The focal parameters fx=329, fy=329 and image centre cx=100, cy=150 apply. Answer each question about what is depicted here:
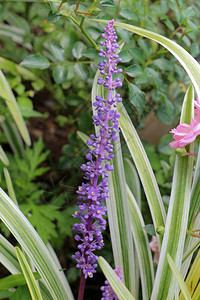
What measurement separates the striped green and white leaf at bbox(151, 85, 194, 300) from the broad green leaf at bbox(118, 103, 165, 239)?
6 centimetres

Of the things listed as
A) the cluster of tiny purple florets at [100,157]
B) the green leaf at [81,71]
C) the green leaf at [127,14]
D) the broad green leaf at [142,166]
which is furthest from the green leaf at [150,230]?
the green leaf at [127,14]

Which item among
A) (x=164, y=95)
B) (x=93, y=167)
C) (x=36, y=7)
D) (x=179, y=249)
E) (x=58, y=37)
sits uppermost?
(x=36, y=7)

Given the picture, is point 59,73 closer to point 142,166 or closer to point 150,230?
point 142,166

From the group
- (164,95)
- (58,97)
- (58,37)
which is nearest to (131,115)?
(164,95)

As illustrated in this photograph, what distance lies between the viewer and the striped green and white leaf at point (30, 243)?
672mm

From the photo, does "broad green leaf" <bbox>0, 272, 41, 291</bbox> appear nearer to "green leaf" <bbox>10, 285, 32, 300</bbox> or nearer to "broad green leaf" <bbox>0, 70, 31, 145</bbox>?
"green leaf" <bbox>10, 285, 32, 300</bbox>

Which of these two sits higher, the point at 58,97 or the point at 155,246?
the point at 58,97

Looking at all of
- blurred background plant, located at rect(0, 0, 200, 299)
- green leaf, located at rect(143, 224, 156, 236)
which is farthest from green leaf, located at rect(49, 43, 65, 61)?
green leaf, located at rect(143, 224, 156, 236)

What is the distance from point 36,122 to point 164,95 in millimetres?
944

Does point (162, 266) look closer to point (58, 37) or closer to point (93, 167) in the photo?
point (93, 167)

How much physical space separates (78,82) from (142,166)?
662mm

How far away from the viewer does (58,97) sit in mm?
1364

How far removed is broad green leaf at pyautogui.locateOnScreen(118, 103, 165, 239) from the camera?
75cm

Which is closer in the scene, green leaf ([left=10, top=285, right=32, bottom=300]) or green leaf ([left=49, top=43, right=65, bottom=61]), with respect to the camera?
green leaf ([left=10, top=285, right=32, bottom=300])
